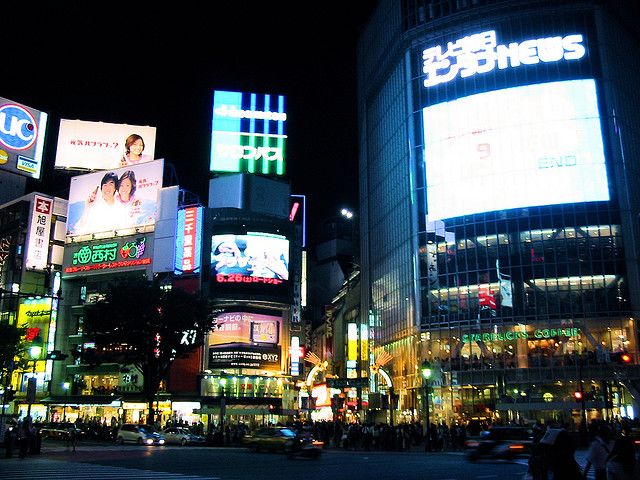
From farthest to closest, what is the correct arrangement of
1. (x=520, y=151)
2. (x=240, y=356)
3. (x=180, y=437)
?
(x=240, y=356), (x=520, y=151), (x=180, y=437)

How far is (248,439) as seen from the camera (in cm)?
3903

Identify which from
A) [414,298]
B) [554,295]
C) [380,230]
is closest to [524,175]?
[554,295]

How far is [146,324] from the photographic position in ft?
170

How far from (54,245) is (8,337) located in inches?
758

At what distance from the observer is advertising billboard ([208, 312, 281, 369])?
6869 cm

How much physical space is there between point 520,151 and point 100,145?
49.1 meters

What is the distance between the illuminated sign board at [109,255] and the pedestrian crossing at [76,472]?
47.6 metres

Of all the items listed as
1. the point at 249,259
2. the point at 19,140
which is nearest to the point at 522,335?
the point at 249,259

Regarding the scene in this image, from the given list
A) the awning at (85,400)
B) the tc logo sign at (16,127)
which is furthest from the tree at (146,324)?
the tc logo sign at (16,127)

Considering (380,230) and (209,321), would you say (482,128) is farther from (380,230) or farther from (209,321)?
(209,321)

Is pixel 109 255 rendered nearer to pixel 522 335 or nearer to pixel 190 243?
pixel 190 243

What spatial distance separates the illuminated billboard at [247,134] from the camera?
7875 cm

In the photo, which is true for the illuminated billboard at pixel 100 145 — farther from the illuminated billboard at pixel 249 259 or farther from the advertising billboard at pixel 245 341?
the advertising billboard at pixel 245 341

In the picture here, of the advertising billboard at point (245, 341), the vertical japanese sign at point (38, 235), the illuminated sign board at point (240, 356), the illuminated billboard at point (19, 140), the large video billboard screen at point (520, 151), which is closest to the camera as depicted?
the illuminated billboard at point (19, 140)
